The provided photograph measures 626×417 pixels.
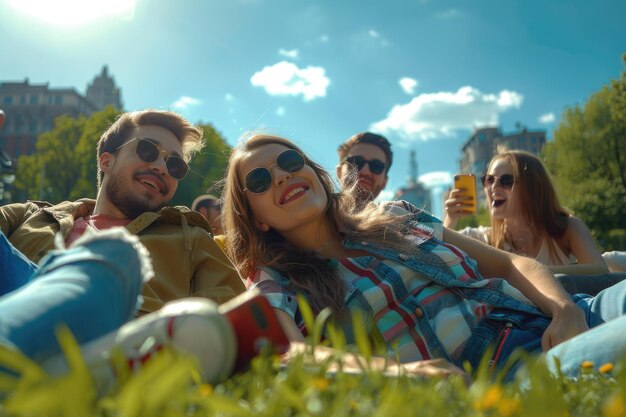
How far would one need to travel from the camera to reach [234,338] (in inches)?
A: 52.5

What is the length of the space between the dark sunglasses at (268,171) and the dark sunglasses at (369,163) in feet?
8.68

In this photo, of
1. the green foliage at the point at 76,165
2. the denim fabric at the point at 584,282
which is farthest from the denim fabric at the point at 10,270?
the green foliage at the point at 76,165

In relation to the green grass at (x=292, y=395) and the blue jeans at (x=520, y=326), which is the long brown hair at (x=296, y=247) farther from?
the green grass at (x=292, y=395)

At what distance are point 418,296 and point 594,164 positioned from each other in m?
31.7

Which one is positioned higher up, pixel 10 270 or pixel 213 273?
pixel 10 270

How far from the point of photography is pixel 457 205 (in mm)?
6109

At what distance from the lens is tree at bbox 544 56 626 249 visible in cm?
2922

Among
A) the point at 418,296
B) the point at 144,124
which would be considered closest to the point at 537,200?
the point at 418,296

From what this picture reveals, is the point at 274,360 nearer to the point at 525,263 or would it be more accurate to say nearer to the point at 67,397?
the point at 67,397

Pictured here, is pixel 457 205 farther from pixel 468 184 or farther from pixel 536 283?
pixel 536 283

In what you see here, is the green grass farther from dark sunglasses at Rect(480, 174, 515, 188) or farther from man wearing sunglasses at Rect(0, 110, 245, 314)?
dark sunglasses at Rect(480, 174, 515, 188)

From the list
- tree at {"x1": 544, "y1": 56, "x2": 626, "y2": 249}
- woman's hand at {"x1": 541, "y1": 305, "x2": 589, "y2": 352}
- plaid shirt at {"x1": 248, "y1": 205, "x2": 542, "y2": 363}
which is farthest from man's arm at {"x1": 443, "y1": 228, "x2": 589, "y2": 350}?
tree at {"x1": 544, "y1": 56, "x2": 626, "y2": 249}

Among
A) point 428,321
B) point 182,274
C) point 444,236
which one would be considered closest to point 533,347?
point 428,321

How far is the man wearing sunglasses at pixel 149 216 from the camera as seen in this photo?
354 centimetres
